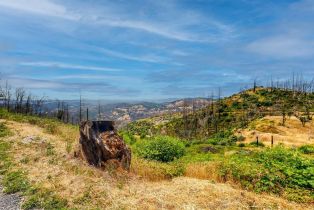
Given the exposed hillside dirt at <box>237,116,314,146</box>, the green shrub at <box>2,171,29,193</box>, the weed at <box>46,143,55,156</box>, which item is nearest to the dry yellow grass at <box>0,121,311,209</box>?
the green shrub at <box>2,171,29,193</box>

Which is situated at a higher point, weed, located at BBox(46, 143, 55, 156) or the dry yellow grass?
weed, located at BBox(46, 143, 55, 156)

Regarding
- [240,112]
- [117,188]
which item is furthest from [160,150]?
[240,112]

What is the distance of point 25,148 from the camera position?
1998 centimetres

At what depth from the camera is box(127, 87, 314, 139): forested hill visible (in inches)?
3270

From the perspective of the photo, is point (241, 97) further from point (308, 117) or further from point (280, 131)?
point (280, 131)

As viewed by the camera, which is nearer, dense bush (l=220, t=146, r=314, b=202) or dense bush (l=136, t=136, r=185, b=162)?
dense bush (l=220, t=146, r=314, b=202)

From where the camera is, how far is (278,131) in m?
69.4

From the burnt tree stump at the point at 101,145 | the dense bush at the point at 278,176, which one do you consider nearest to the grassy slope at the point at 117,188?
the burnt tree stump at the point at 101,145

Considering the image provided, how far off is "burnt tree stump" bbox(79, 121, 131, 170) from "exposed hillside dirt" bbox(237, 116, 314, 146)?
161 ft

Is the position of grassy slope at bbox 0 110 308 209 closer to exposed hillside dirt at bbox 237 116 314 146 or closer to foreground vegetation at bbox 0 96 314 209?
foreground vegetation at bbox 0 96 314 209

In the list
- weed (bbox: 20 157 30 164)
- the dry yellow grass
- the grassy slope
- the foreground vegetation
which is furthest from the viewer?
weed (bbox: 20 157 30 164)

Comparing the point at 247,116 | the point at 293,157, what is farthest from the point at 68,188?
the point at 247,116

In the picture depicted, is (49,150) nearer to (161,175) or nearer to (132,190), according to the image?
(161,175)

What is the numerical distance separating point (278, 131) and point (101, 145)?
61.8 m
